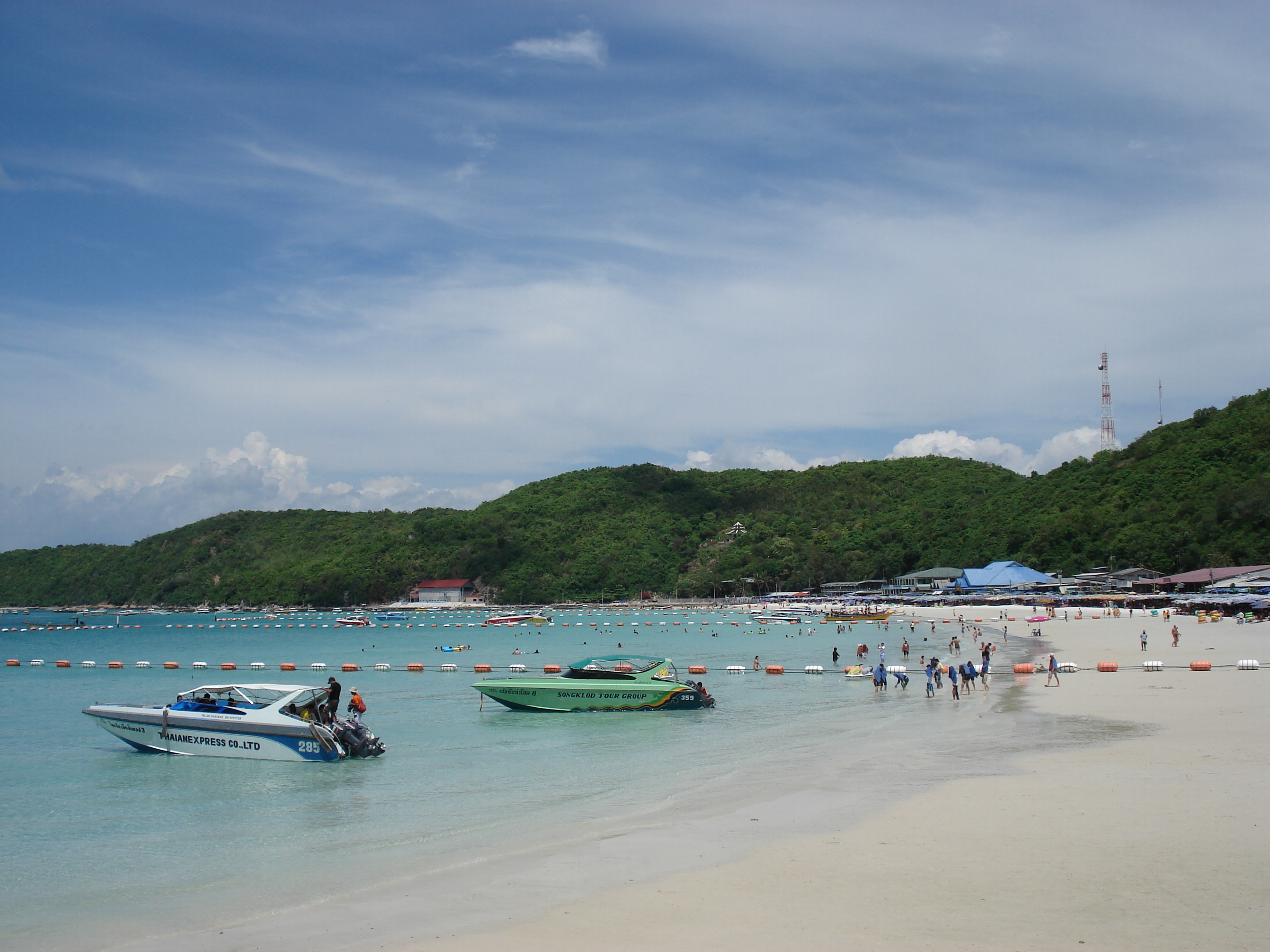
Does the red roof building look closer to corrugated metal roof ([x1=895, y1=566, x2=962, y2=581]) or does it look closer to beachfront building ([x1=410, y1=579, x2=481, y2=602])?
corrugated metal roof ([x1=895, y1=566, x2=962, y2=581])

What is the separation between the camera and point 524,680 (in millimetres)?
30000

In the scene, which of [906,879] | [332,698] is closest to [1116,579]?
[332,698]

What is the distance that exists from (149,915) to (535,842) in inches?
197

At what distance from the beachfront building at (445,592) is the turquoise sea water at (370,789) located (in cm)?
14297

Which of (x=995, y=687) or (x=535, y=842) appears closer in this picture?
(x=535, y=842)

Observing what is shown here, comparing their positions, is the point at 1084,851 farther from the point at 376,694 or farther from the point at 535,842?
the point at 376,694

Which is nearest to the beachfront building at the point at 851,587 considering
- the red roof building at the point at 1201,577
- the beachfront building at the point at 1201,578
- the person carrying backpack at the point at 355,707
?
the beachfront building at the point at 1201,578

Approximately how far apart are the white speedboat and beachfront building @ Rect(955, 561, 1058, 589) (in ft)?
310

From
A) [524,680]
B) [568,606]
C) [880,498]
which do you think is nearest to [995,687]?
[524,680]

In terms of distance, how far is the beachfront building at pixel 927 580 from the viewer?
130 m

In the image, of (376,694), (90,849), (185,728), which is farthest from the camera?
(376,694)

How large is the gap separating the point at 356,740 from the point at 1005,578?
3859 inches

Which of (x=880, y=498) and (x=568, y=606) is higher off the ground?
(x=880, y=498)

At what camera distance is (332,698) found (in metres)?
21.3
